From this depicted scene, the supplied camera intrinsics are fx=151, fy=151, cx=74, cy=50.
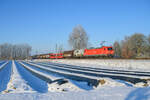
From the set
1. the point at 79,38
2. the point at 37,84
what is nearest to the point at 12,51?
the point at 79,38

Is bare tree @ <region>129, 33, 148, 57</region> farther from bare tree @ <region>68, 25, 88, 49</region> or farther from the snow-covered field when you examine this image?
the snow-covered field

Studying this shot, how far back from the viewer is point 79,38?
5809 cm

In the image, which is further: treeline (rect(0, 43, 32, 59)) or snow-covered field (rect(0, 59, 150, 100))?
treeline (rect(0, 43, 32, 59))

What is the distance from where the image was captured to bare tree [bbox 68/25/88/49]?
58237 mm

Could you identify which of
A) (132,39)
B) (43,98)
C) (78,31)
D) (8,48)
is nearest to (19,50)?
(8,48)

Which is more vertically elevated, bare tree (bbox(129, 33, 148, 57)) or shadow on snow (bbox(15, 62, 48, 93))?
bare tree (bbox(129, 33, 148, 57))

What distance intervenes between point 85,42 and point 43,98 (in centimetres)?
5268

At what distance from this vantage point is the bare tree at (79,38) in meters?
58.2

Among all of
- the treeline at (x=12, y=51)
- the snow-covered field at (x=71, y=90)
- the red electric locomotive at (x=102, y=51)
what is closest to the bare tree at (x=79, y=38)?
the red electric locomotive at (x=102, y=51)

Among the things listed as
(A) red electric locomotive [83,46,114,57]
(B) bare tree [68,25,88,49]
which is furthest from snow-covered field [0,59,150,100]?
(B) bare tree [68,25,88,49]

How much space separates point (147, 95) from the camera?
243 inches

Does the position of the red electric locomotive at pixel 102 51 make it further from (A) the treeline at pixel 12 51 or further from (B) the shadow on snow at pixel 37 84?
(A) the treeline at pixel 12 51

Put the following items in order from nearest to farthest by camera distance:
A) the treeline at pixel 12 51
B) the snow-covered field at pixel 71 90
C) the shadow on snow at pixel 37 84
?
the snow-covered field at pixel 71 90 → the shadow on snow at pixel 37 84 → the treeline at pixel 12 51

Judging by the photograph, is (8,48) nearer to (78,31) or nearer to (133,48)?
(78,31)
